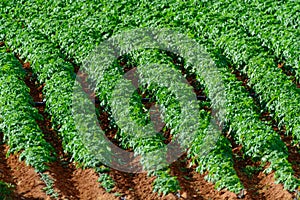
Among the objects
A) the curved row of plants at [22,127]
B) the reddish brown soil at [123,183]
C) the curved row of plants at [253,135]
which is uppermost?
the curved row of plants at [253,135]

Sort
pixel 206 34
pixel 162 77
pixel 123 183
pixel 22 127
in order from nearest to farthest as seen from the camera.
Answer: pixel 123 183, pixel 22 127, pixel 162 77, pixel 206 34

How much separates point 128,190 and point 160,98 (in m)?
2.80

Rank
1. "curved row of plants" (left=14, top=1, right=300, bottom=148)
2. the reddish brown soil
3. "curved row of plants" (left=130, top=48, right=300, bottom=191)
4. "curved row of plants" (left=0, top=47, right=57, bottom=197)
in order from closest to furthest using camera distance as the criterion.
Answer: the reddish brown soil → "curved row of plants" (left=130, top=48, right=300, bottom=191) → "curved row of plants" (left=0, top=47, right=57, bottom=197) → "curved row of plants" (left=14, top=1, right=300, bottom=148)

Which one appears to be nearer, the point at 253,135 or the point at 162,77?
the point at 253,135

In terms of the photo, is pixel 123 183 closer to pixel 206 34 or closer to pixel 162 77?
pixel 162 77

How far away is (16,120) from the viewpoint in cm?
1648

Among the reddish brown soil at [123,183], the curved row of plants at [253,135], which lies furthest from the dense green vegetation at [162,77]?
the reddish brown soil at [123,183]

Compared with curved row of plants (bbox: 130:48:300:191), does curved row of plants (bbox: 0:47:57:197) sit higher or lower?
lower

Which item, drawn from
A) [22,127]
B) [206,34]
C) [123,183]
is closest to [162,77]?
[206,34]

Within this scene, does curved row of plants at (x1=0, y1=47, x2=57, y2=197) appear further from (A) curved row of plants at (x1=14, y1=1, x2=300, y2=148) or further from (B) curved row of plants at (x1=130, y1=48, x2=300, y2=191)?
(B) curved row of plants at (x1=130, y1=48, x2=300, y2=191)

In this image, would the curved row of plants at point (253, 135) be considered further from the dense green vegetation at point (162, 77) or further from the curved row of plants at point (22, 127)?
the curved row of plants at point (22, 127)

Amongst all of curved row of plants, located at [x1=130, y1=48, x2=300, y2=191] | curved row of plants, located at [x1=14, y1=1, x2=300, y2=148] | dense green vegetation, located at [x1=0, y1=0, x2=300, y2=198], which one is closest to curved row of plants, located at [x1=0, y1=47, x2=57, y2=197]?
dense green vegetation, located at [x1=0, y1=0, x2=300, y2=198]

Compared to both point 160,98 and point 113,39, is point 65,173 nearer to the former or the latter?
point 160,98

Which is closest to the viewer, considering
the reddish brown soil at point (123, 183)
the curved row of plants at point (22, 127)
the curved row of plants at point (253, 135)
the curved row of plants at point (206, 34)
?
the reddish brown soil at point (123, 183)
